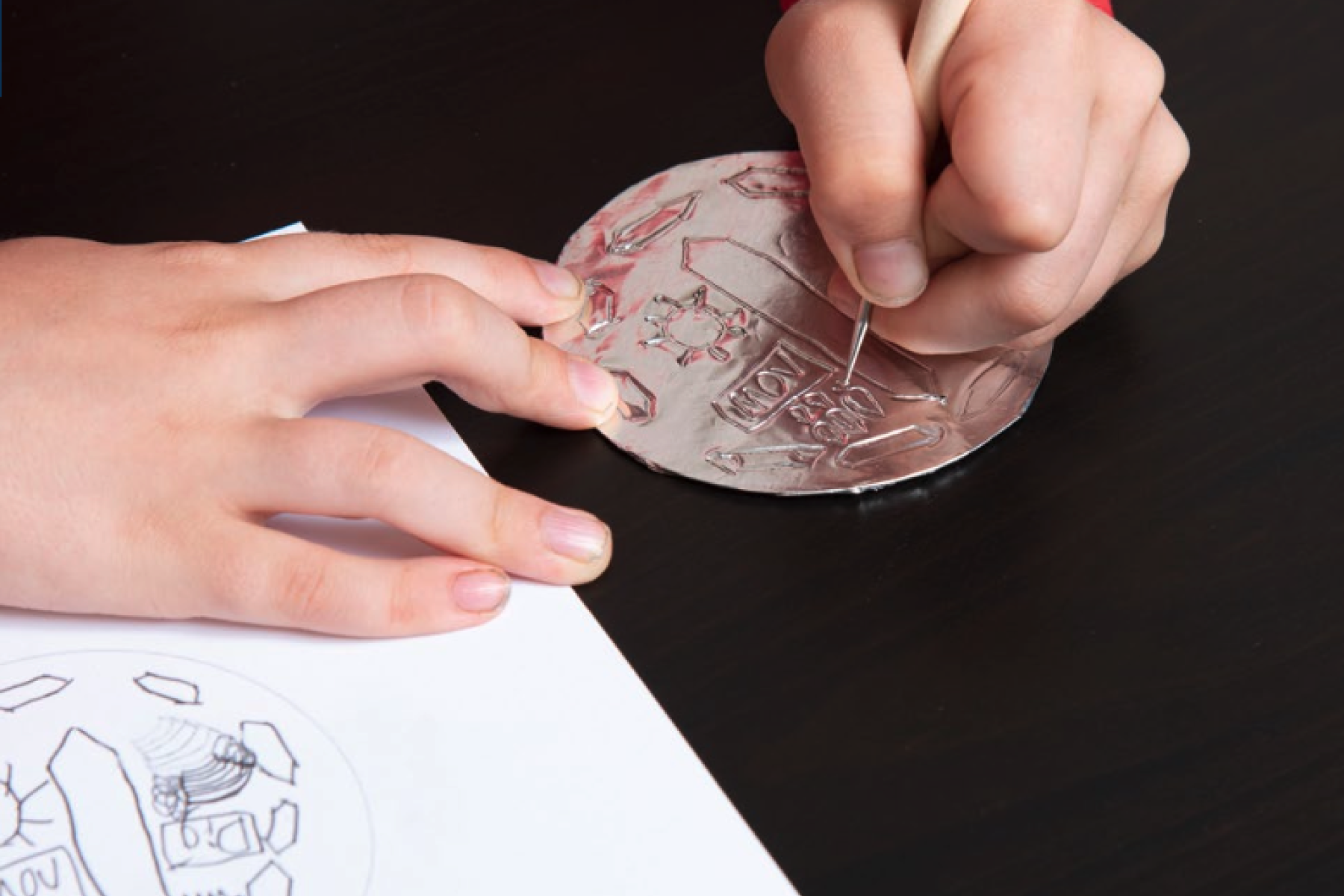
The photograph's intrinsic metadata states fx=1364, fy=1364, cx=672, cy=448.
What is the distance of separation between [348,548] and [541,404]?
11cm

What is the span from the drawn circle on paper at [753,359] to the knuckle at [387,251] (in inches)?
3.3

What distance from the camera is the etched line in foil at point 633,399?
66 cm

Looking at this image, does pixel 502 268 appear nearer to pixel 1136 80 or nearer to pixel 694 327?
pixel 694 327

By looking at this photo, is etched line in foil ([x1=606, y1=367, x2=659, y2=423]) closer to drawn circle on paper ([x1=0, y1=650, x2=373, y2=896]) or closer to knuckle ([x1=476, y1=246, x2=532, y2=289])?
knuckle ([x1=476, y1=246, x2=532, y2=289])

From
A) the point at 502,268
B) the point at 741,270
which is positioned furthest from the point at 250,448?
the point at 741,270

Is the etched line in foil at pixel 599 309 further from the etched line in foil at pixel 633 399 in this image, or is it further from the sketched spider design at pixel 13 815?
the sketched spider design at pixel 13 815

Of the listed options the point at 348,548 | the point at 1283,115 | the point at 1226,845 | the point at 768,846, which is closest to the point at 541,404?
the point at 348,548

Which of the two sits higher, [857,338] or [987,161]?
[987,161]

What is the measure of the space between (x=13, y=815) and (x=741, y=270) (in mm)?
424

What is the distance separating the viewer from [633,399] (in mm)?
671

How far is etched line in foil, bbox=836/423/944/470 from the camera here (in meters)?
0.63

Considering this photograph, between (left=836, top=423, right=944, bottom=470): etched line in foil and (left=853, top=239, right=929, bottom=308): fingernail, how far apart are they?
0.06 metres

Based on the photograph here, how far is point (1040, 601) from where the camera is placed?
0.58 metres

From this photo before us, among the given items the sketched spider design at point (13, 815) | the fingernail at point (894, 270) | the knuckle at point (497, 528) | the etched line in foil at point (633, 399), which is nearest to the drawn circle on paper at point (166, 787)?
the sketched spider design at point (13, 815)
